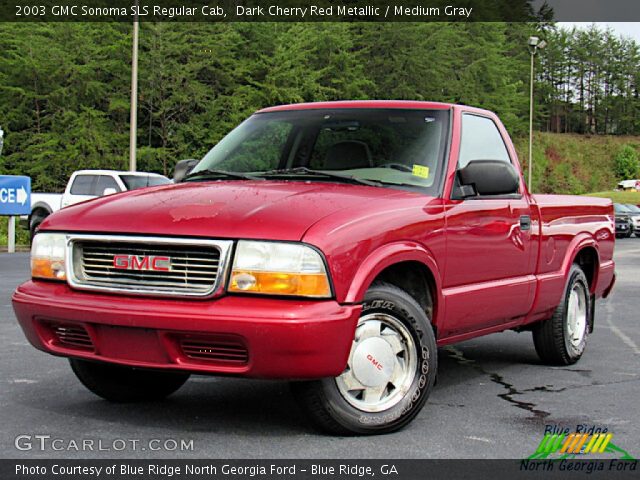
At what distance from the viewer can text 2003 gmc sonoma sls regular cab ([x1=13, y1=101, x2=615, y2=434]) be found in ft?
14.5

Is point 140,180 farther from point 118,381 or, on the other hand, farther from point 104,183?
point 118,381

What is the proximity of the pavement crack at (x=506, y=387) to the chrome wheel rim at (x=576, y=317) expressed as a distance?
0.73m

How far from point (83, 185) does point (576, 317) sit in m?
17.0

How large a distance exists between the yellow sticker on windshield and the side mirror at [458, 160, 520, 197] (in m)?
0.22

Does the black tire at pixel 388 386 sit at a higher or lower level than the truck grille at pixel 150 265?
lower

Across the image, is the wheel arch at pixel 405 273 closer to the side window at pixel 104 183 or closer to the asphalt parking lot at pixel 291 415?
the asphalt parking lot at pixel 291 415

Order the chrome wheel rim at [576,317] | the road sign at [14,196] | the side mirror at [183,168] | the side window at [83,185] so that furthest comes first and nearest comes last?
1. the side window at [83,185]
2. the road sign at [14,196]
3. the chrome wheel rim at [576,317]
4. the side mirror at [183,168]

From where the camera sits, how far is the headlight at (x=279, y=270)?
439cm

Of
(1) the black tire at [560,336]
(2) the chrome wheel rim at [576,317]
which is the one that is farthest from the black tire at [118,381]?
(2) the chrome wheel rim at [576,317]

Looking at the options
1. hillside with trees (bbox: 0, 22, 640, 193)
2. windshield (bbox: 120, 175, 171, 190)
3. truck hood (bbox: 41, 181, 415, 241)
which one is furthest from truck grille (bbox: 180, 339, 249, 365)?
hillside with trees (bbox: 0, 22, 640, 193)

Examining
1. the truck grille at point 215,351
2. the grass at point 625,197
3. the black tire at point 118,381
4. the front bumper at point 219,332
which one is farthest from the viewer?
the grass at point 625,197

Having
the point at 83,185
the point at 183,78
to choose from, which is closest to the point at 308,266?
the point at 83,185

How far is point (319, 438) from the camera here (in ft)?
15.4

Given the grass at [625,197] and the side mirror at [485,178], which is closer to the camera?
the side mirror at [485,178]
